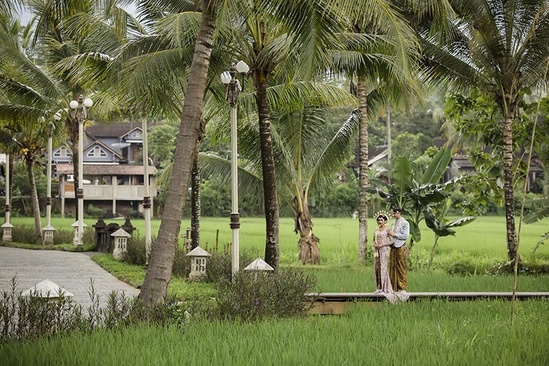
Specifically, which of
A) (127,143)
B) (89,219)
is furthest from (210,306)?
(127,143)

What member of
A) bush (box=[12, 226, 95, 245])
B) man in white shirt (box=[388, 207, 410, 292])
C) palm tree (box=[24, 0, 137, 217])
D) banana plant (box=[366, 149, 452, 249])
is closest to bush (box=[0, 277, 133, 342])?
palm tree (box=[24, 0, 137, 217])

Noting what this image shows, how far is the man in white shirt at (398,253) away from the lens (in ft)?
53.6

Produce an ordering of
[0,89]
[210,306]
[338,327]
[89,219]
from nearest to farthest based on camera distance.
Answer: [338,327] → [210,306] → [0,89] → [89,219]

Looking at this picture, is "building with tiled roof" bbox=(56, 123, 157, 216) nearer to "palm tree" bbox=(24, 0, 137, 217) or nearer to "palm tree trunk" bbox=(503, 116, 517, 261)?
"palm tree" bbox=(24, 0, 137, 217)

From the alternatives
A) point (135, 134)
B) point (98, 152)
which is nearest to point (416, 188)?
point (135, 134)

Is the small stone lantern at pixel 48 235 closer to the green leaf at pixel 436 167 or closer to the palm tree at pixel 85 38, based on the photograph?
the palm tree at pixel 85 38

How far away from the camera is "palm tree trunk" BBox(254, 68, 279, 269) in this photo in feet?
63.4

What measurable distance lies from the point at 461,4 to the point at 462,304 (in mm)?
9794

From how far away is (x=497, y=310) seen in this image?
14766mm

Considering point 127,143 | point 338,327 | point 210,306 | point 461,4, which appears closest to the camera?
point 338,327

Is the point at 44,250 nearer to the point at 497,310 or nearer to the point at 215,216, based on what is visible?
the point at 497,310

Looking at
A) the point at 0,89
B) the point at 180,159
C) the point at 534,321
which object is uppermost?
the point at 0,89

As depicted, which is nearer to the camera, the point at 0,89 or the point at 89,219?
the point at 0,89

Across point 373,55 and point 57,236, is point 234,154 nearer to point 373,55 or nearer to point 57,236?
point 373,55
